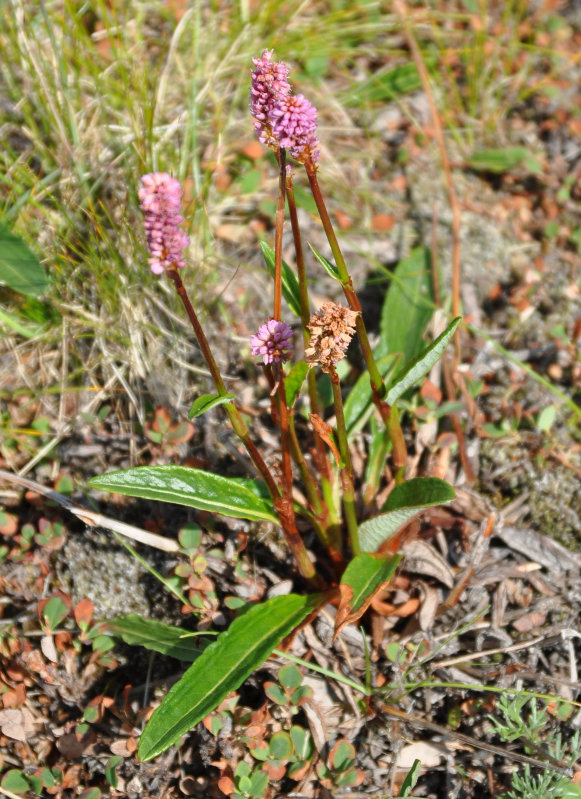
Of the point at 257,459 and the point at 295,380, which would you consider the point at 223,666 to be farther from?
the point at 295,380

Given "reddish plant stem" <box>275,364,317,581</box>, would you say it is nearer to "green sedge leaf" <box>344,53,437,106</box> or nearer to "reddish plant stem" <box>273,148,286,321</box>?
"reddish plant stem" <box>273,148,286,321</box>

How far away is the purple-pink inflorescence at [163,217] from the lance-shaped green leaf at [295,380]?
61 centimetres

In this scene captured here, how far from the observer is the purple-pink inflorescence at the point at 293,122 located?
1602 mm

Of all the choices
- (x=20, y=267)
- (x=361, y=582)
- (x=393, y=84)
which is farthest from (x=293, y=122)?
(x=393, y=84)

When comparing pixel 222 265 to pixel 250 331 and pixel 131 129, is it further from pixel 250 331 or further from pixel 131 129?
pixel 131 129

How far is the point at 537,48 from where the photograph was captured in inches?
160

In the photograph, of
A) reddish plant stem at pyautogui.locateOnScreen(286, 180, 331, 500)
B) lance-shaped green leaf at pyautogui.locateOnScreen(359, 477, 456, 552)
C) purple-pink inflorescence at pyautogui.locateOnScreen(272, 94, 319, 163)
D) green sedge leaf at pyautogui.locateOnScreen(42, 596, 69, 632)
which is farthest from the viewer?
green sedge leaf at pyautogui.locateOnScreen(42, 596, 69, 632)

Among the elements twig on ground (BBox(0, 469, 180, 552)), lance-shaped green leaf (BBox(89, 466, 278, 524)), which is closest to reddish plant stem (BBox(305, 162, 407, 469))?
lance-shaped green leaf (BBox(89, 466, 278, 524))

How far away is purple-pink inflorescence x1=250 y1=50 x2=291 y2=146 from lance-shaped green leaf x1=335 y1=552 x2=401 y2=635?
1.34 meters

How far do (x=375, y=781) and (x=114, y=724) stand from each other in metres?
0.90

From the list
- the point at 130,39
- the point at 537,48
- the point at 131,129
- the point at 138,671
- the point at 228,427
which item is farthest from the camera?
the point at 537,48

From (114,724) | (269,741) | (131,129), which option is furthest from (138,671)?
(131,129)

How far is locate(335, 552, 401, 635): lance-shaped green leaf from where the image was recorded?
2.11 metres

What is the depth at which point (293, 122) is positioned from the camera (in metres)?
1.60
